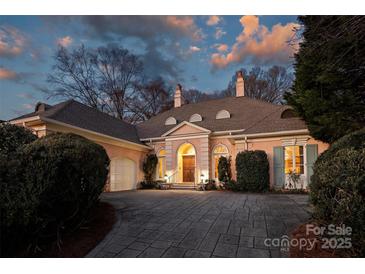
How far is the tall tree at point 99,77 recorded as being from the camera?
15812 mm

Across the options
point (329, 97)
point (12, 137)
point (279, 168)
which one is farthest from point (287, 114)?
point (12, 137)

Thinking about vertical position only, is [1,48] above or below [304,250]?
above

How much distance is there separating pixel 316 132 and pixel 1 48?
1196 cm

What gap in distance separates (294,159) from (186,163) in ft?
→ 19.5

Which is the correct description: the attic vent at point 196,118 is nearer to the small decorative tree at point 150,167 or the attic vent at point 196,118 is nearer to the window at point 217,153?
the window at point 217,153

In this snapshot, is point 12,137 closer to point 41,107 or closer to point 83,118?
point 83,118

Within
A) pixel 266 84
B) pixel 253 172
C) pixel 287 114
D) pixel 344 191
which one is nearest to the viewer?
pixel 344 191

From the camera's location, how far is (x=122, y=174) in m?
11.4

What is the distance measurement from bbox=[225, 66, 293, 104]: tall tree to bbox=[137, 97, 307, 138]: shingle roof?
536 cm

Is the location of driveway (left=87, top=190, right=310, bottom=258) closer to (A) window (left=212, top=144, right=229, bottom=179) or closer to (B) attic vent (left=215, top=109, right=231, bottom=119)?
(A) window (left=212, top=144, right=229, bottom=179)

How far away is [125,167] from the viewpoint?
11.6 meters

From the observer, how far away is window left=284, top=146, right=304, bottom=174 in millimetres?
9469
